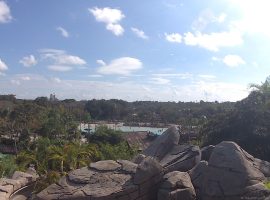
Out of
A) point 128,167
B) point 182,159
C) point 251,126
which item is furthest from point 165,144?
point 251,126

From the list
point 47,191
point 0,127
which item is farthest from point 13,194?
point 0,127

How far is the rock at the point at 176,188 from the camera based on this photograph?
10.6 m

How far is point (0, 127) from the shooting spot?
60.6m

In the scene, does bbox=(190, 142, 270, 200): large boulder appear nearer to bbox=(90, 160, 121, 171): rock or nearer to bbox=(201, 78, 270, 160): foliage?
bbox=(90, 160, 121, 171): rock

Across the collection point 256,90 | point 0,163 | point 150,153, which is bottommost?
point 0,163

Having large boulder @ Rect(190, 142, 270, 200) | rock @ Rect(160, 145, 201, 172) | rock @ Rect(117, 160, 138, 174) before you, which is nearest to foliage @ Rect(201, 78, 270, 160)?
rock @ Rect(160, 145, 201, 172)

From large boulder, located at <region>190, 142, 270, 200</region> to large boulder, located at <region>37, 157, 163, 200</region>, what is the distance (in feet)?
4.00

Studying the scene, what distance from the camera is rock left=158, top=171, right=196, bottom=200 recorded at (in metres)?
10.6

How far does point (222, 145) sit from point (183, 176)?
1403 mm

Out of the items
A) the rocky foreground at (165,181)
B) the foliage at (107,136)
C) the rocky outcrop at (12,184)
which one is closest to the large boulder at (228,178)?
the rocky foreground at (165,181)

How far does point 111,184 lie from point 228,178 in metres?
3.09

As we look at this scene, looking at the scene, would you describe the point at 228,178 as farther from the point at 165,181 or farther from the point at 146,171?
the point at 146,171

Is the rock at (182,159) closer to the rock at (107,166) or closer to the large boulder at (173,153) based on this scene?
the large boulder at (173,153)

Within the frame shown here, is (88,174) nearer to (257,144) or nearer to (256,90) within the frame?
(257,144)
